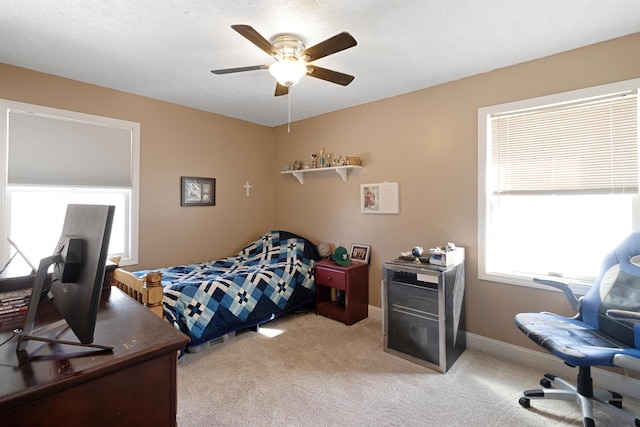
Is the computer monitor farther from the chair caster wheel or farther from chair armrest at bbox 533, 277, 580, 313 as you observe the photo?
the chair caster wheel

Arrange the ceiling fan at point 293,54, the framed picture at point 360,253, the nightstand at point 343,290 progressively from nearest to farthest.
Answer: the ceiling fan at point 293,54
the nightstand at point 343,290
the framed picture at point 360,253

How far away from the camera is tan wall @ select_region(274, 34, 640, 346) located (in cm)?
232

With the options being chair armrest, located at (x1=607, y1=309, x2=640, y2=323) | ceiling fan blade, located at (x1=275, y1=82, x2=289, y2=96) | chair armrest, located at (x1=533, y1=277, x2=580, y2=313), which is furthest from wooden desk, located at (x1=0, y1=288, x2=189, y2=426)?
chair armrest, located at (x1=533, y1=277, x2=580, y2=313)

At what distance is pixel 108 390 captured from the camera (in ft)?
2.80

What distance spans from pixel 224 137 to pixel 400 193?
90.0 inches

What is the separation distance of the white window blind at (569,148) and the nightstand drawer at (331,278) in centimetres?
163

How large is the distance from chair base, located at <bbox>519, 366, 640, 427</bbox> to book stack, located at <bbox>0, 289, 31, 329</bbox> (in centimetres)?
264

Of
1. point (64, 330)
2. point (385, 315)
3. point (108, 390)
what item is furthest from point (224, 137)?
point (108, 390)

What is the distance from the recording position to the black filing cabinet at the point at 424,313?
2.36 metres

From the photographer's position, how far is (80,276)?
0.92 metres

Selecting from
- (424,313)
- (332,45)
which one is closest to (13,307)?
(332,45)

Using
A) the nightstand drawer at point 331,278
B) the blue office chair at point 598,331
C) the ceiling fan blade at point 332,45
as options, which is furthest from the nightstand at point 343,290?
the ceiling fan blade at point 332,45

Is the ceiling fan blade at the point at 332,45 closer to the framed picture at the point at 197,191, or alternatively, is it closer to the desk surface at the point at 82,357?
the desk surface at the point at 82,357

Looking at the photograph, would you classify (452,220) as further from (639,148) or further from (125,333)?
(125,333)
